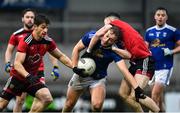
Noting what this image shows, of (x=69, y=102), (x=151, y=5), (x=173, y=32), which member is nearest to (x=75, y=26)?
(x=151, y=5)

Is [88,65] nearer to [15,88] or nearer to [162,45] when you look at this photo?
[15,88]

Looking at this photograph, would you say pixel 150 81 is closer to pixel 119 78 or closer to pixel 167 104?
pixel 167 104

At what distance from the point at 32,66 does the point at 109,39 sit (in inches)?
62.7

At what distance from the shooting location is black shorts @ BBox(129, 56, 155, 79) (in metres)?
16.3

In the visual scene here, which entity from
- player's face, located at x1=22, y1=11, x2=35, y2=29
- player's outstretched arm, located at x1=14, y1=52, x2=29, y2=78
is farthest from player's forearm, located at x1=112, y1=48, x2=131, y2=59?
player's face, located at x1=22, y1=11, x2=35, y2=29

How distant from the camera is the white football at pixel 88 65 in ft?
50.7

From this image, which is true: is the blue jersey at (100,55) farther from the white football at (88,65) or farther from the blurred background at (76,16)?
the blurred background at (76,16)

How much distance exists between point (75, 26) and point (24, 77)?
16416mm

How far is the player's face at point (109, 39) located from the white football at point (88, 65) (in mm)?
429

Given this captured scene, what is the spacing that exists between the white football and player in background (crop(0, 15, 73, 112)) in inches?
17.1

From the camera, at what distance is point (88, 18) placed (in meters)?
31.9

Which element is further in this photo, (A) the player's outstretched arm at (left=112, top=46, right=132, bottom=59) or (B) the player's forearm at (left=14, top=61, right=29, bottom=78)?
(A) the player's outstretched arm at (left=112, top=46, right=132, bottom=59)

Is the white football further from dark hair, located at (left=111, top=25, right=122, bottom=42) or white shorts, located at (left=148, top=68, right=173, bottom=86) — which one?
white shorts, located at (left=148, top=68, right=173, bottom=86)

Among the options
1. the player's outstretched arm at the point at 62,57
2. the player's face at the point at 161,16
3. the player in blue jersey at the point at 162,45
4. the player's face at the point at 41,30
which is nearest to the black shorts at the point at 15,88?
the player's outstretched arm at the point at 62,57
